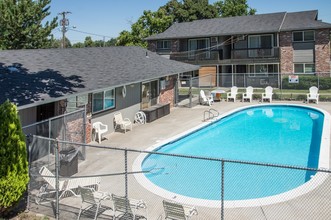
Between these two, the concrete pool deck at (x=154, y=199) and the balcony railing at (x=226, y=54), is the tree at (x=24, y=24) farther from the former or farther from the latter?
the concrete pool deck at (x=154, y=199)

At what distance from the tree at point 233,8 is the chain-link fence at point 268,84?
93.0 feet

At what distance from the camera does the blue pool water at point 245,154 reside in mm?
10695

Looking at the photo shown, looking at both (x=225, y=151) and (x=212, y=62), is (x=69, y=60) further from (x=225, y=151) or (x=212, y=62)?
(x=212, y=62)

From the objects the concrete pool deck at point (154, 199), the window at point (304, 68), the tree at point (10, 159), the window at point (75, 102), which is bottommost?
the concrete pool deck at point (154, 199)

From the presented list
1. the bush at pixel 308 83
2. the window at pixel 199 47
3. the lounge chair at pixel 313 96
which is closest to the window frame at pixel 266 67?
the bush at pixel 308 83

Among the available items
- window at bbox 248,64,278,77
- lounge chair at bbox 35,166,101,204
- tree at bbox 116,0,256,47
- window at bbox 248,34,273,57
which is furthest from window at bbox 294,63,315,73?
lounge chair at bbox 35,166,101,204

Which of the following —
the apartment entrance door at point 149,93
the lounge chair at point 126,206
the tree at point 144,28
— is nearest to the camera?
the lounge chair at point 126,206

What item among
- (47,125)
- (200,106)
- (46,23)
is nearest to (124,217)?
(47,125)

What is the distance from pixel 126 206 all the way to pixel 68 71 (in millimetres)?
9865

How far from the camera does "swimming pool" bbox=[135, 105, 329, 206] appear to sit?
34.6ft

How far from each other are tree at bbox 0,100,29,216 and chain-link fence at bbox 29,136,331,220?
32.4 inches

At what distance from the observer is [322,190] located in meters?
9.39

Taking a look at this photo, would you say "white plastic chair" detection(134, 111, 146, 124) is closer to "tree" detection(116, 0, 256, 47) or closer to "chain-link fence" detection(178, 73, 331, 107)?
"chain-link fence" detection(178, 73, 331, 107)

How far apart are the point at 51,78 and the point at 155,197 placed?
7346mm
